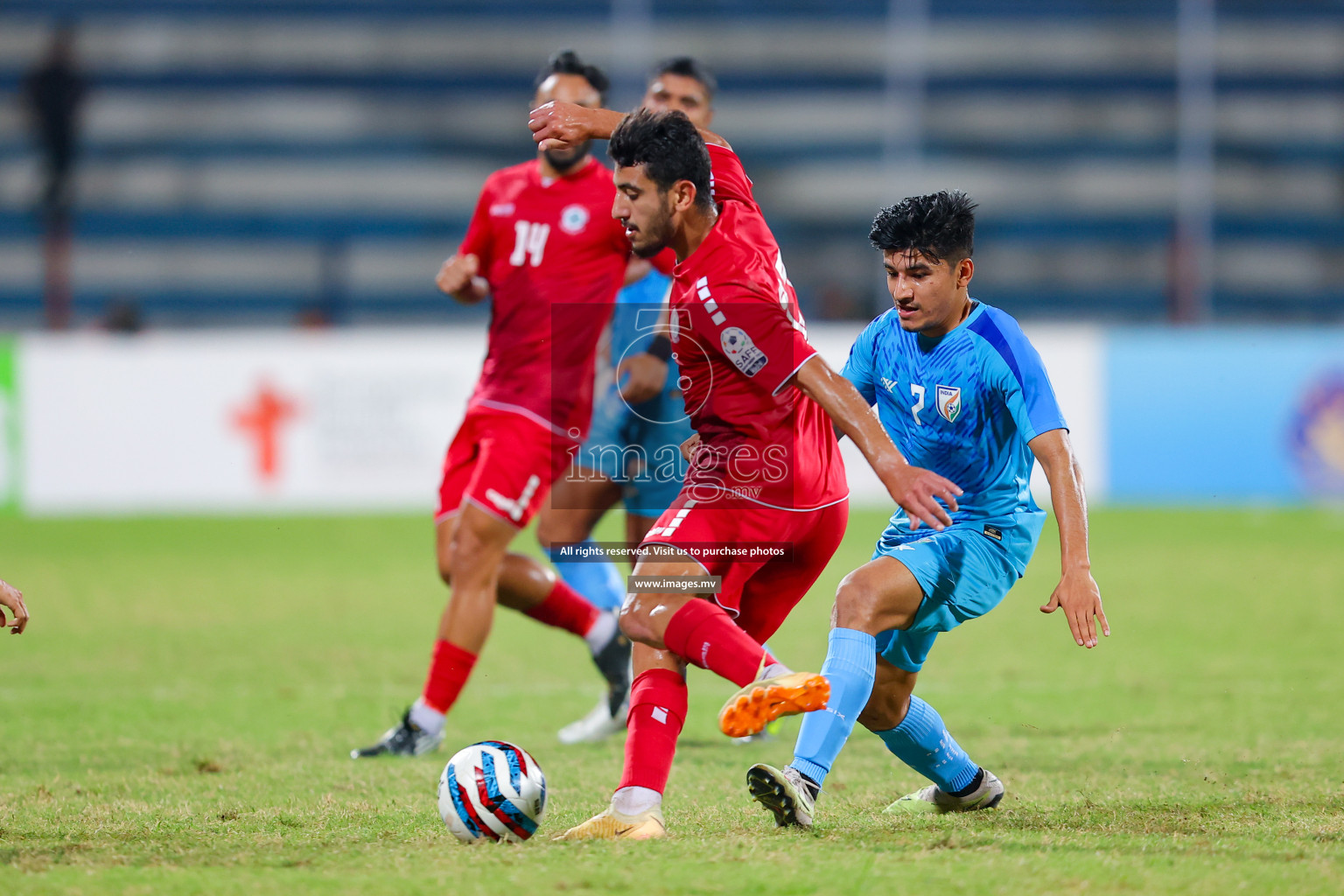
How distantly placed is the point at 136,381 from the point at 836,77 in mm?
12715

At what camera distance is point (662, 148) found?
4.00 metres

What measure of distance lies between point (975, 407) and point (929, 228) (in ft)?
1.70

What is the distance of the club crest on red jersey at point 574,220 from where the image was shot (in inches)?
236

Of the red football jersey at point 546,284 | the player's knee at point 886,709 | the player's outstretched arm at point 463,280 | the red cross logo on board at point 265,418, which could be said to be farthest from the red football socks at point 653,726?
the red cross logo on board at point 265,418

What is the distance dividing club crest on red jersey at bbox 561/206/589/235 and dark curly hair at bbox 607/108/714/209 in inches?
75.8

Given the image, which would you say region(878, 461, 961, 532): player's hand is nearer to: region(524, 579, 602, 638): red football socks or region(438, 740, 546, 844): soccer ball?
region(438, 740, 546, 844): soccer ball

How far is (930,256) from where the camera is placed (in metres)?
4.21

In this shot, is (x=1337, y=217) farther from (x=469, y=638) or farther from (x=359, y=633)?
(x=469, y=638)

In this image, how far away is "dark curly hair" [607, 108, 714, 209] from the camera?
400 centimetres

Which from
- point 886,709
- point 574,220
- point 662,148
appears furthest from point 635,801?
point 574,220

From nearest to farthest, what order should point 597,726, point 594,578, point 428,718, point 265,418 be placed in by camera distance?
point 428,718, point 597,726, point 594,578, point 265,418

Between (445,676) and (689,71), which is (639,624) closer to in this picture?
(445,676)

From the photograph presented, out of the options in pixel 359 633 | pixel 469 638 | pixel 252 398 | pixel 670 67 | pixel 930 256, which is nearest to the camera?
pixel 930 256

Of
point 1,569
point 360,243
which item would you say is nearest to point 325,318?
point 360,243
